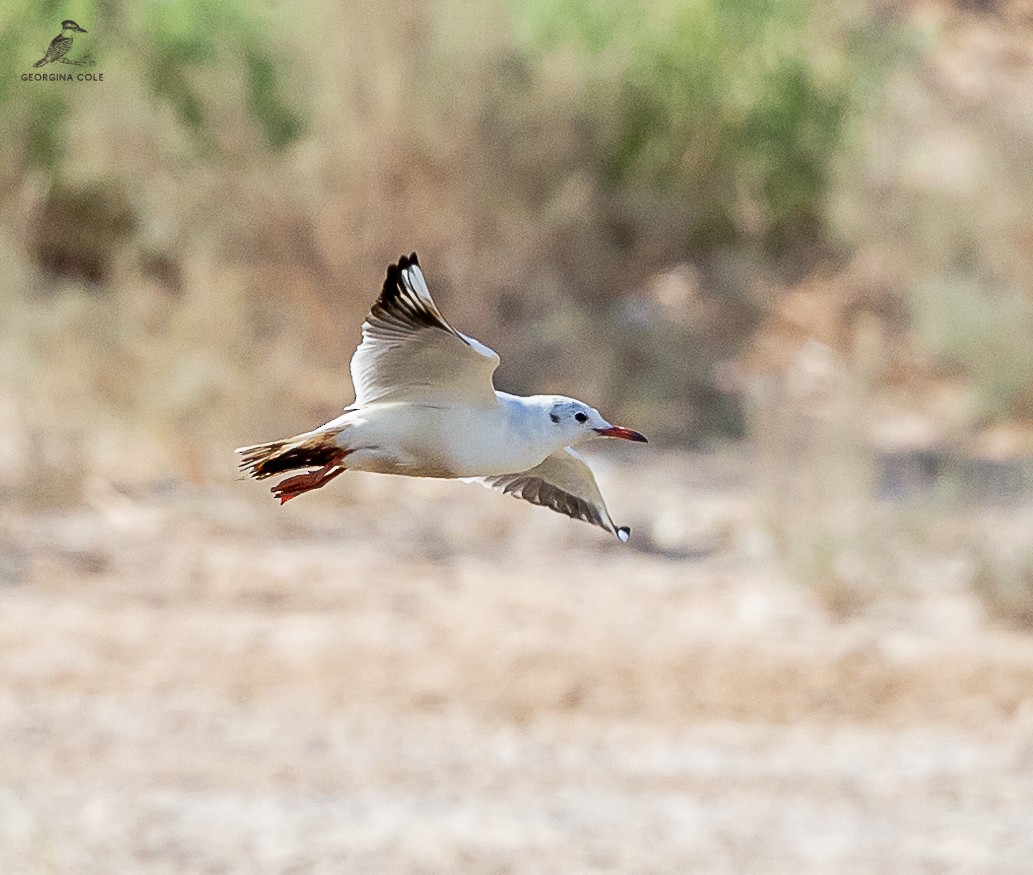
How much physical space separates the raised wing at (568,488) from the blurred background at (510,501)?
216 inches

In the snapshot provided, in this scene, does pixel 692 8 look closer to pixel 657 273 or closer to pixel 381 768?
pixel 657 273

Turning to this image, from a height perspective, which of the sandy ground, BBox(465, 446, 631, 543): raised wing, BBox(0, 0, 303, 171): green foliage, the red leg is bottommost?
the red leg

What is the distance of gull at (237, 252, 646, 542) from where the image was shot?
8.92 ft

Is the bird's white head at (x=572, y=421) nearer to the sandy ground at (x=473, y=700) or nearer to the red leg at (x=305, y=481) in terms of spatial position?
the red leg at (x=305, y=481)

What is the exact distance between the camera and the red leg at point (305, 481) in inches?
110

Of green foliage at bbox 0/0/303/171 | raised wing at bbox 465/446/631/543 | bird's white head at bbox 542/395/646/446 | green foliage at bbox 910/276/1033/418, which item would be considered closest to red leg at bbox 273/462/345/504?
bird's white head at bbox 542/395/646/446

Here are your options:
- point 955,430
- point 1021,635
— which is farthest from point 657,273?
point 1021,635

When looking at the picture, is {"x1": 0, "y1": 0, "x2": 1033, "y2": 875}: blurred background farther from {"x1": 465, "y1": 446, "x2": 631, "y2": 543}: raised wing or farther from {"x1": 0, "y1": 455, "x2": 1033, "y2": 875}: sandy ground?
{"x1": 465, "y1": 446, "x2": 631, "y2": 543}: raised wing

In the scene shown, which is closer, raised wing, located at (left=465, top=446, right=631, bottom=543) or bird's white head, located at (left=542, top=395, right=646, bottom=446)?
bird's white head, located at (left=542, top=395, right=646, bottom=446)

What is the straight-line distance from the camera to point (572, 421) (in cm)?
292

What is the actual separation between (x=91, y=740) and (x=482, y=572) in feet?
9.45

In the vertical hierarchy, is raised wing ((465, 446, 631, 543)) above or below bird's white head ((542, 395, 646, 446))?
above

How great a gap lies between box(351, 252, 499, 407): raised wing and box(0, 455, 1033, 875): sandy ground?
5983mm

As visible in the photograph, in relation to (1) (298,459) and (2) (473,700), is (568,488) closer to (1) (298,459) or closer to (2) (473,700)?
(1) (298,459)
